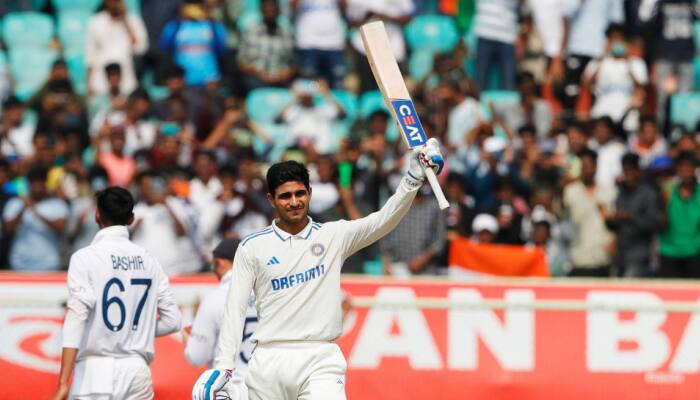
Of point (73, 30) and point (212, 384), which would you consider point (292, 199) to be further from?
point (73, 30)

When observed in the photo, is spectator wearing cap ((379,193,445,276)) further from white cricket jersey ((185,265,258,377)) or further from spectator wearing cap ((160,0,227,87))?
white cricket jersey ((185,265,258,377))

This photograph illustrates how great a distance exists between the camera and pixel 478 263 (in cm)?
1341

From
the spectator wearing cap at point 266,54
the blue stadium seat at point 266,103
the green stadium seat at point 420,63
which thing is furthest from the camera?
the green stadium seat at point 420,63

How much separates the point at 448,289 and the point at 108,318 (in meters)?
3.87

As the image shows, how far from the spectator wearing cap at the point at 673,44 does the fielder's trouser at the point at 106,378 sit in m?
11.2

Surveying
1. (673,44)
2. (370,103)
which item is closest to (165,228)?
(370,103)

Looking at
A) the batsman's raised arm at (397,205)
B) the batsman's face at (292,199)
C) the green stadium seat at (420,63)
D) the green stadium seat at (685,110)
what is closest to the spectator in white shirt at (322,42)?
the green stadium seat at (420,63)

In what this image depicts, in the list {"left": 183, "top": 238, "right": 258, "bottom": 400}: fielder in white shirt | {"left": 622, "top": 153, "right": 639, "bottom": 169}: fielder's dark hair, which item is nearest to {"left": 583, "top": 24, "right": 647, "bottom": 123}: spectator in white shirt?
{"left": 622, "top": 153, "right": 639, "bottom": 169}: fielder's dark hair

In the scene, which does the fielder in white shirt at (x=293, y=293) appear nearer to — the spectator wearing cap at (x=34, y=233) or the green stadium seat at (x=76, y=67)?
the spectator wearing cap at (x=34, y=233)

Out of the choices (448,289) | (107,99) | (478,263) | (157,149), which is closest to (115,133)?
(157,149)

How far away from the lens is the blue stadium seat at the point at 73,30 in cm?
1828

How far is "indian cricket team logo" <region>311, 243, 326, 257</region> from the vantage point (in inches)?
287

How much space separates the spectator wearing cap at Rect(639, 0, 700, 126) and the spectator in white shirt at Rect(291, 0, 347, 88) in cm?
414

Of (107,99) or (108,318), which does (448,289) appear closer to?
(108,318)
